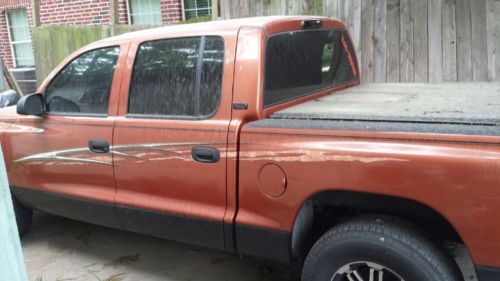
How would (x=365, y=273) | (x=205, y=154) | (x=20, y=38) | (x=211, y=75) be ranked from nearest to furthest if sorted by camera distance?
(x=365, y=273) < (x=205, y=154) < (x=211, y=75) < (x=20, y=38)

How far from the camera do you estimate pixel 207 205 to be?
10.4 ft

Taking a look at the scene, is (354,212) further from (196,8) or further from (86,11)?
(86,11)

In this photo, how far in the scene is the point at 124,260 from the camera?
13.9 feet

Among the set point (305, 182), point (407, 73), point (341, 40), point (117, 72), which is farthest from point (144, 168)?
point (407, 73)

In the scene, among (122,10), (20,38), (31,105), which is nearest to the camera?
(31,105)

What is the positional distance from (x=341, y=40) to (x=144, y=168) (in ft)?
6.35

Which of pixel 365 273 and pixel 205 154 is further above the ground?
pixel 205 154

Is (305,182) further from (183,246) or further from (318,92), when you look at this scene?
(183,246)

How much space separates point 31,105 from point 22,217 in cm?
124

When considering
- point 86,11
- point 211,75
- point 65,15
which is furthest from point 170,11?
point 211,75

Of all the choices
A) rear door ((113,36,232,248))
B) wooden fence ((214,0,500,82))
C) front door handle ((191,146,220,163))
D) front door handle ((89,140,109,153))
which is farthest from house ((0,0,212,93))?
front door handle ((191,146,220,163))

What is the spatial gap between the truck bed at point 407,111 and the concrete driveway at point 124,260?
1389 mm

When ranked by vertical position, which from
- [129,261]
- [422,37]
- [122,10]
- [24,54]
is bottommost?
[129,261]

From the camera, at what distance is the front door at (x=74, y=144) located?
371 cm
